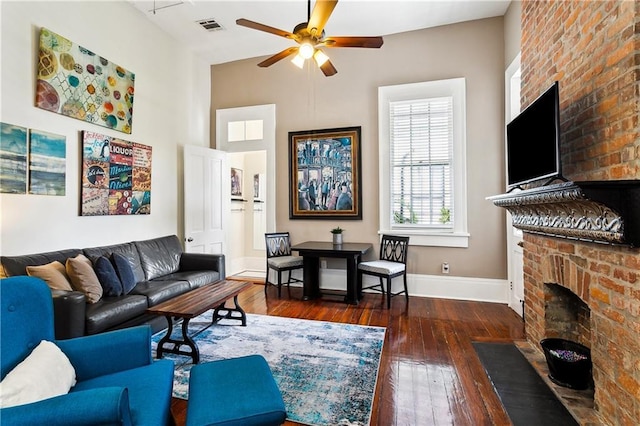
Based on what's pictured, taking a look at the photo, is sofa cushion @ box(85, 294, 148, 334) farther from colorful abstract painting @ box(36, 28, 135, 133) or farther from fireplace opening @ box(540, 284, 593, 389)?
fireplace opening @ box(540, 284, 593, 389)

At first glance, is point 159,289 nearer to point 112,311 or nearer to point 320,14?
point 112,311

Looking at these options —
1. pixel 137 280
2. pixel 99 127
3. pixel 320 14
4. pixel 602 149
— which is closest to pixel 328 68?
pixel 320 14

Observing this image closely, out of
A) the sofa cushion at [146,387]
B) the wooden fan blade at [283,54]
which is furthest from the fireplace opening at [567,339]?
the wooden fan blade at [283,54]

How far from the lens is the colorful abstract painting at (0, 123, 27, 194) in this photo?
264cm

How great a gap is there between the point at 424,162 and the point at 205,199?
3.31 m

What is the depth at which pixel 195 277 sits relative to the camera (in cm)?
374

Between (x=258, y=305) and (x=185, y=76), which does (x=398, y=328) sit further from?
(x=185, y=76)

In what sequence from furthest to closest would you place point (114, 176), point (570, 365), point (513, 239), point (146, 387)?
1. point (513, 239)
2. point (114, 176)
3. point (570, 365)
4. point (146, 387)

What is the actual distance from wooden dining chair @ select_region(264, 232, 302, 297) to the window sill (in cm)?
153

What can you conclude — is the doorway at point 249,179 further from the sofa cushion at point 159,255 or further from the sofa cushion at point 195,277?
the sofa cushion at point 195,277

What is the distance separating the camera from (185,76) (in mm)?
4941

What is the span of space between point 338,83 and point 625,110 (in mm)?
3751

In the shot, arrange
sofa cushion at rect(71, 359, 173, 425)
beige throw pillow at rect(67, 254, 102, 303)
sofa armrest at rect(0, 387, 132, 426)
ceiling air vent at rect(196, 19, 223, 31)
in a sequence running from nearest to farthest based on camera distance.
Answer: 1. sofa armrest at rect(0, 387, 132, 426)
2. sofa cushion at rect(71, 359, 173, 425)
3. beige throw pillow at rect(67, 254, 102, 303)
4. ceiling air vent at rect(196, 19, 223, 31)

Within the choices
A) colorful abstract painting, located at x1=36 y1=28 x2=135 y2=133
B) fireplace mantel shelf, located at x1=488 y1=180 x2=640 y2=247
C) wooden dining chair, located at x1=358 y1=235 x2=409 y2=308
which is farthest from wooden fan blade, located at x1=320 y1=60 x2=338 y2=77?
colorful abstract painting, located at x1=36 y1=28 x2=135 y2=133
